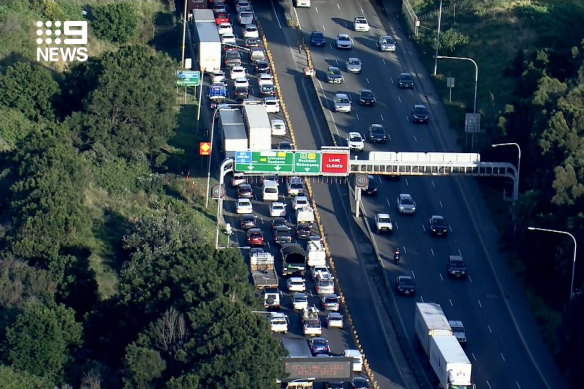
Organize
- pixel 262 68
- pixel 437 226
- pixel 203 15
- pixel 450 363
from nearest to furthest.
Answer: pixel 450 363 → pixel 437 226 → pixel 262 68 → pixel 203 15

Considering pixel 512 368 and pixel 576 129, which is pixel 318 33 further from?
pixel 512 368

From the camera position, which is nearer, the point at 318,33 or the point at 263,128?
the point at 263,128

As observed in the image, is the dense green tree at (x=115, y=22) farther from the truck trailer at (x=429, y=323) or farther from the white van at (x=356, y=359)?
the white van at (x=356, y=359)

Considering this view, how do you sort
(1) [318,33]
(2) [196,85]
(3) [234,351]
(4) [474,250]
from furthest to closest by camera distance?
1. (1) [318,33]
2. (2) [196,85]
3. (4) [474,250]
4. (3) [234,351]

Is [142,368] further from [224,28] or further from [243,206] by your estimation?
[224,28]

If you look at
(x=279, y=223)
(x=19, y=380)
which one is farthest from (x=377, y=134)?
(x=19, y=380)

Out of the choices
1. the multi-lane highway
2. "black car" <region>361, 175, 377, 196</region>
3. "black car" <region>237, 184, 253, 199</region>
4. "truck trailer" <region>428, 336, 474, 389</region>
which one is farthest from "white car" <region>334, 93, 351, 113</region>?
"truck trailer" <region>428, 336, 474, 389</region>

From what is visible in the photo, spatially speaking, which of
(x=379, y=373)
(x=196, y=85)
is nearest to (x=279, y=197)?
(x=196, y=85)

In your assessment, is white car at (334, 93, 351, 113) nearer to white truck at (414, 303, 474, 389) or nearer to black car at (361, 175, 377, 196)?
black car at (361, 175, 377, 196)
